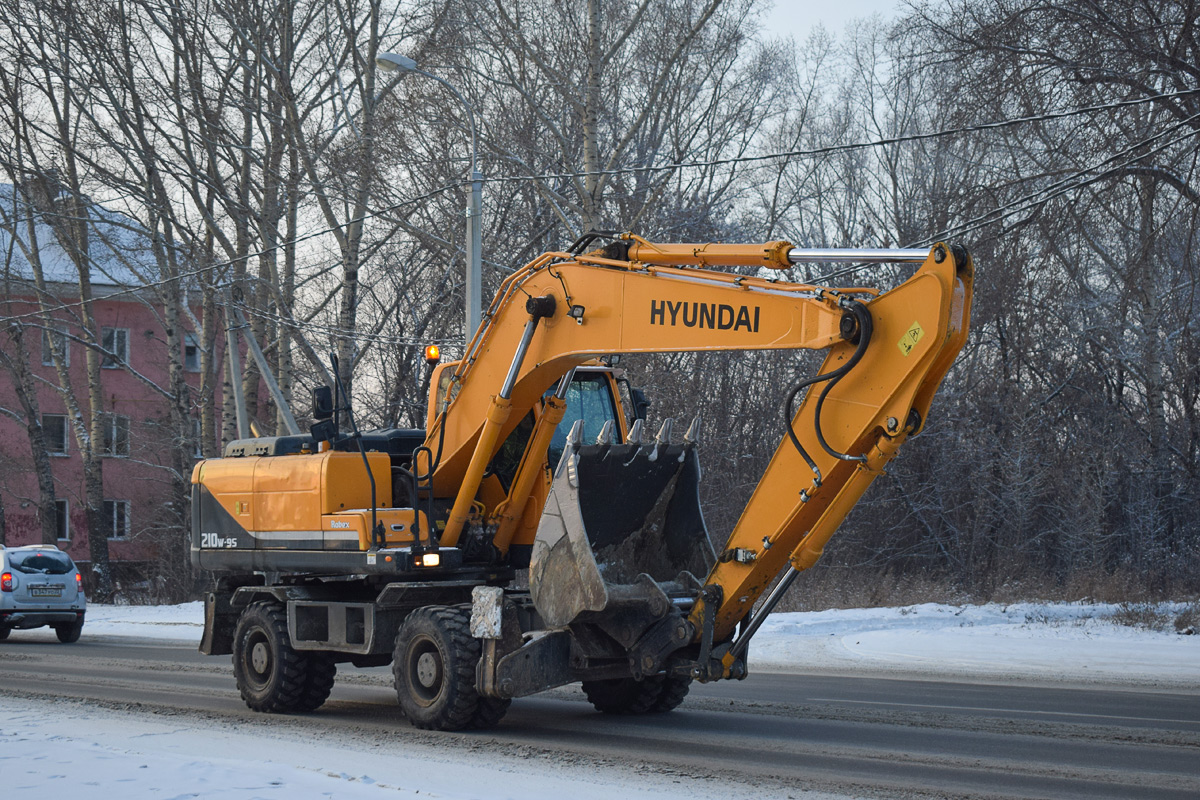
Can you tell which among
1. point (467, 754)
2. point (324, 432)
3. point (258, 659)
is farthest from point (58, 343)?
point (467, 754)

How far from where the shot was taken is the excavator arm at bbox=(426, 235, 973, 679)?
793cm

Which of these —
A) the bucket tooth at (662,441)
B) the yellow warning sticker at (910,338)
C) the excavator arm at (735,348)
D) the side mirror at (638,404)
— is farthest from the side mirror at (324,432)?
the yellow warning sticker at (910,338)

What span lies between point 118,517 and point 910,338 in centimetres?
4124

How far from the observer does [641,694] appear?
35.0 ft

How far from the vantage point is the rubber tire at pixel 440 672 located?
31.2 feet

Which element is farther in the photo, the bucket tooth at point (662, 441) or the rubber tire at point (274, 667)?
the rubber tire at point (274, 667)

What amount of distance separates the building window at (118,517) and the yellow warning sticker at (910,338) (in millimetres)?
39249

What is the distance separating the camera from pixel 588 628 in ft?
31.0

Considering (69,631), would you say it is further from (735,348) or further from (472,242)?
(735,348)

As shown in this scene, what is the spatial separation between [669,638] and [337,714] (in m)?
3.72

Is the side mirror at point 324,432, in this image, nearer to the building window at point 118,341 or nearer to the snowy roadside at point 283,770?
the snowy roadside at point 283,770

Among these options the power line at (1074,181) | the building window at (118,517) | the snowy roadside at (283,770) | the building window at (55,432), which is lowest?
the snowy roadside at (283,770)

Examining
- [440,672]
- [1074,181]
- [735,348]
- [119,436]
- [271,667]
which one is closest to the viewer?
[735,348]

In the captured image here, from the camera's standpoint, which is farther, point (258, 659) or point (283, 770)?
point (258, 659)
